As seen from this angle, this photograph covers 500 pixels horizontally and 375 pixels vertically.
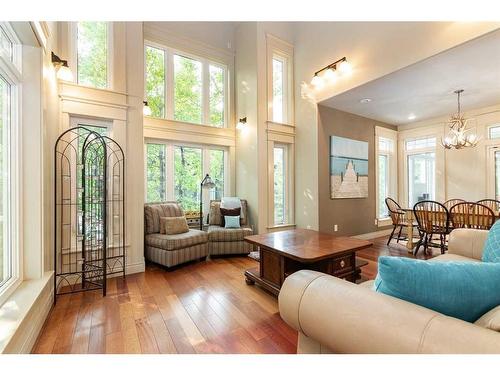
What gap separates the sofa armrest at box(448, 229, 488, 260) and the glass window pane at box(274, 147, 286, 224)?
2.74 meters

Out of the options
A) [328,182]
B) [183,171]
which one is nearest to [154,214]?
[183,171]

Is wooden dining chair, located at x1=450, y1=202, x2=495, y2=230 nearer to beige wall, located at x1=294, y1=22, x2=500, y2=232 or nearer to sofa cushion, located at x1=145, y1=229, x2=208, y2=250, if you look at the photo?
beige wall, located at x1=294, y1=22, x2=500, y2=232

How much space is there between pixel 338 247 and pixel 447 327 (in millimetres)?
1729

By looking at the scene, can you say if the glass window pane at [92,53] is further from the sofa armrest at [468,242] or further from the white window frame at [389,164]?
the white window frame at [389,164]

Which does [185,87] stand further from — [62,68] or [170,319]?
[170,319]

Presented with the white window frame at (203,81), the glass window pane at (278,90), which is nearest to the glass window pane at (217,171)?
the white window frame at (203,81)

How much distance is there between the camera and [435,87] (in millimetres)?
3721

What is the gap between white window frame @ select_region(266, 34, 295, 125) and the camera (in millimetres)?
4508

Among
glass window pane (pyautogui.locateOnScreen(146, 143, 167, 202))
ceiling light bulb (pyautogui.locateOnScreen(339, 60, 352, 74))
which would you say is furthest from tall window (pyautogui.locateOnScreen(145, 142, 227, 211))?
ceiling light bulb (pyautogui.locateOnScreen(339, 60, 352, 74))

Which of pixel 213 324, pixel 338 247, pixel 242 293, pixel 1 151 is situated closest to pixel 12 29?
pixel 1 151

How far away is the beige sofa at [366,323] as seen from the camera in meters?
0.67

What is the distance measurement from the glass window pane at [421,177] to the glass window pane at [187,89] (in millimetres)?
4976
